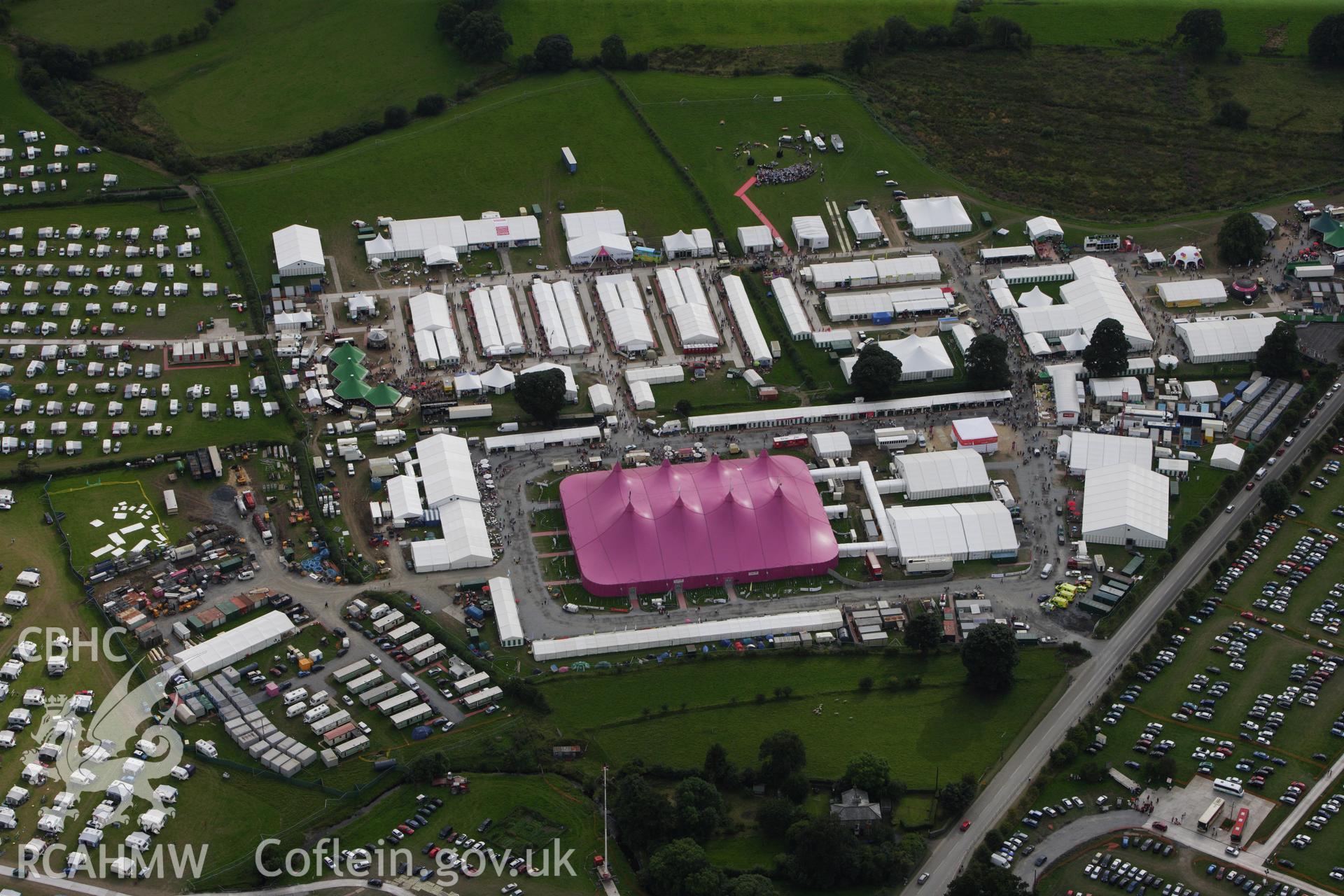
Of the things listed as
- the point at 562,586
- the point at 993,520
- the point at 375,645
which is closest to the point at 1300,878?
the point at 993,520

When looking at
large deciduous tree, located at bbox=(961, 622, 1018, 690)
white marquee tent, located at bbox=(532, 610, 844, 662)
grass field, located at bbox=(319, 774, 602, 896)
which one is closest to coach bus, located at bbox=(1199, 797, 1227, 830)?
large deciduous tree, located at bbox=(961, 622, 1018, 690)

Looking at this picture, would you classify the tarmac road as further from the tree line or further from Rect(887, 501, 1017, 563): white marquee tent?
Rect(887, 501, 1017, 563): white marquee tent

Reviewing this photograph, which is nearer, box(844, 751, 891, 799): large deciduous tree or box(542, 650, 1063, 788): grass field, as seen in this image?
box(844, 751, 891, 799): large deciduous tree

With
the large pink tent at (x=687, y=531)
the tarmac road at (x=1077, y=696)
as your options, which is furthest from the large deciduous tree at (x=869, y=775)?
the large pink tent at (x=687, y=531)

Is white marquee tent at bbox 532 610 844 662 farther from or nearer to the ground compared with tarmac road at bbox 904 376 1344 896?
farther from the ground

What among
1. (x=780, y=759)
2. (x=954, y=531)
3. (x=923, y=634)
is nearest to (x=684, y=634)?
(x=780, y=759)

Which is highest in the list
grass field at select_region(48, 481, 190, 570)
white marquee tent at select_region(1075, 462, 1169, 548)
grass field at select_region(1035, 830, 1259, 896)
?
grass field at select_region(48, 481, 190, 570)

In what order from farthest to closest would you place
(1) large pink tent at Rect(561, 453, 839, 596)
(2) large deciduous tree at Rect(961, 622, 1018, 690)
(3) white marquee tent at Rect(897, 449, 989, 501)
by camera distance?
(3) white marquee tent at Rect(897, 449, 989, 501) → (1) large pink tent at Rect(561, 453, 839, 596) → (2) large deciduous tree at Rect(961, 622, 1018, 690)
